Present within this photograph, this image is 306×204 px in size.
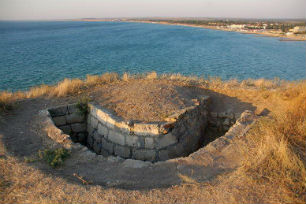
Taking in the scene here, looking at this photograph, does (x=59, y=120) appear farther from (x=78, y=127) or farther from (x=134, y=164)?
(x=134, y=164)

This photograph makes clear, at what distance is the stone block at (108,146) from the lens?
22.5 feet

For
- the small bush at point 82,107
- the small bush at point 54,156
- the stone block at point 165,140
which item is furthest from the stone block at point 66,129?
the stone block at point 165,140

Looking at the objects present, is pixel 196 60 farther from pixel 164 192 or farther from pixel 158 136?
pixel 164 192

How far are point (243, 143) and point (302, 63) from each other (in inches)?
1181

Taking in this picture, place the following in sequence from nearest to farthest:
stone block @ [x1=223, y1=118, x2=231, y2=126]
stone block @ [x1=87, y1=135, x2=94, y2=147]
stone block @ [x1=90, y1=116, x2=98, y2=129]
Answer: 1. stone block @ [x1=90, y1=116, x2=98, y2=129]
2. stone block @ [x1=87, y1=135, x2=94, y2=147]
3. stone block @ [x1=223, y1=118, x2=231, y2=126]

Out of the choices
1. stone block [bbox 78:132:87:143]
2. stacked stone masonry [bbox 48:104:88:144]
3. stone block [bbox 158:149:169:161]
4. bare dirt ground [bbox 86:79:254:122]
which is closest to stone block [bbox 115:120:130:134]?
bare dirt ground [bbox 86:79:254:122]

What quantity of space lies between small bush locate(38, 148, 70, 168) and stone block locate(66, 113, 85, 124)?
8.95 feet

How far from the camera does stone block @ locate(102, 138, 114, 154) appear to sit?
22.5 ft

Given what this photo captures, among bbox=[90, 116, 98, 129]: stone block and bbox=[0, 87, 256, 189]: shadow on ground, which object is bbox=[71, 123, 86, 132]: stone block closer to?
bbox=[90, 116, 98, 129]: stone block

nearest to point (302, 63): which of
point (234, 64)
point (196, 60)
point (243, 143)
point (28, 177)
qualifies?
point (234, 64)

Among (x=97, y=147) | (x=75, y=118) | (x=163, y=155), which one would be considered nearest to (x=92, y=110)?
(x=75, y=118)

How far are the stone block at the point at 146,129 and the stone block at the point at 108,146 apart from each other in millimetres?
1061

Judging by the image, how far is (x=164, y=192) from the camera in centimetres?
398

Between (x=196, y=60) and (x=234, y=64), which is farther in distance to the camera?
(x=196, y=60)
